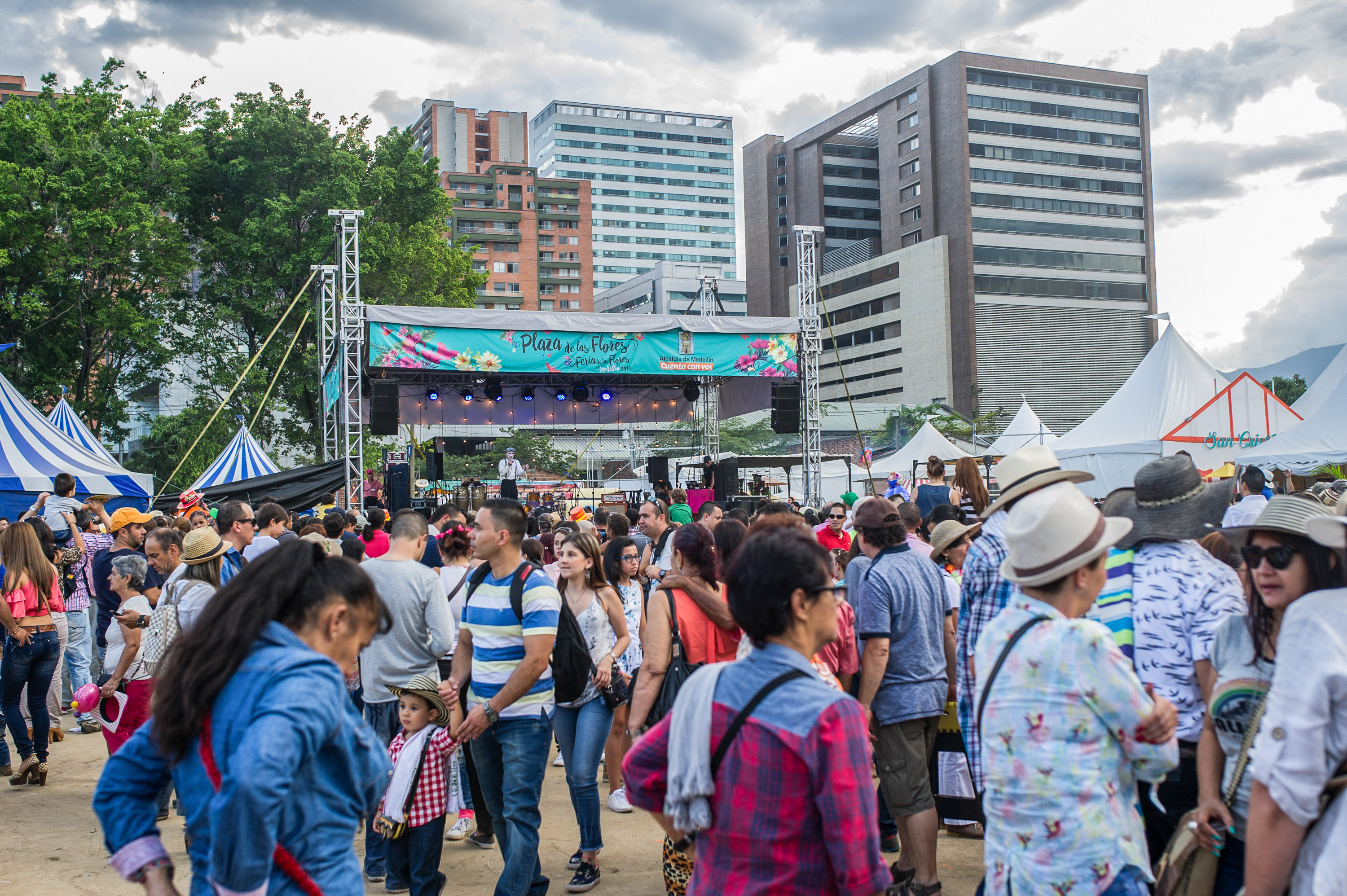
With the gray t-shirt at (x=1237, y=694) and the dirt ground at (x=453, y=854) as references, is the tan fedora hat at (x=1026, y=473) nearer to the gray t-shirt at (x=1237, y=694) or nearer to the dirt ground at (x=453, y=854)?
the gray t-shirt at (x=1237, y=694)

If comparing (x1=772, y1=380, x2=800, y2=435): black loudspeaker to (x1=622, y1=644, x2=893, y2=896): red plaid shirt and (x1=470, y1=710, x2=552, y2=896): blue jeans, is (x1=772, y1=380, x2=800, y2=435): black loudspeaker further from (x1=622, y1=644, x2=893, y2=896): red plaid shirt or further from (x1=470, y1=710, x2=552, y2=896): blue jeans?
(x1=622, y1=644, x2=893, y2=896): red plaid shirt

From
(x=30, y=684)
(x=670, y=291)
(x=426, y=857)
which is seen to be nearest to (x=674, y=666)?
(x=426, y=857)

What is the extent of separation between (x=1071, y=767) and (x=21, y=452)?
14.8 meters

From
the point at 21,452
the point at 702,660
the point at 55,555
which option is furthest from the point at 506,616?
the point at 21,452

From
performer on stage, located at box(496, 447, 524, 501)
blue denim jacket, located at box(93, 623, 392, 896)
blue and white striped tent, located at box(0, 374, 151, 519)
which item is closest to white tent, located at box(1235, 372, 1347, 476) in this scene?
performer on stage, located at box(496, 447, 524, 501)

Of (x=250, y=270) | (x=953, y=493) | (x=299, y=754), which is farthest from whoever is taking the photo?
(x=250, y=270)

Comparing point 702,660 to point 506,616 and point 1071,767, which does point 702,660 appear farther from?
point 1071,767

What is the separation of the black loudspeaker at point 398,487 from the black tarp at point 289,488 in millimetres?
810

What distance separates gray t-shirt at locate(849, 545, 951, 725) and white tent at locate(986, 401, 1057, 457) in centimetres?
2044

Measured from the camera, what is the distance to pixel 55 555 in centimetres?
705

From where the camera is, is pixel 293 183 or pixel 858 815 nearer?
pixel 858 815

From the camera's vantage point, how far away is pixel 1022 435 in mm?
24703

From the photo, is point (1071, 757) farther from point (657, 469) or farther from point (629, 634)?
point (657, 469)

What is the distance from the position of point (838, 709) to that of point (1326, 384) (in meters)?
16.7
